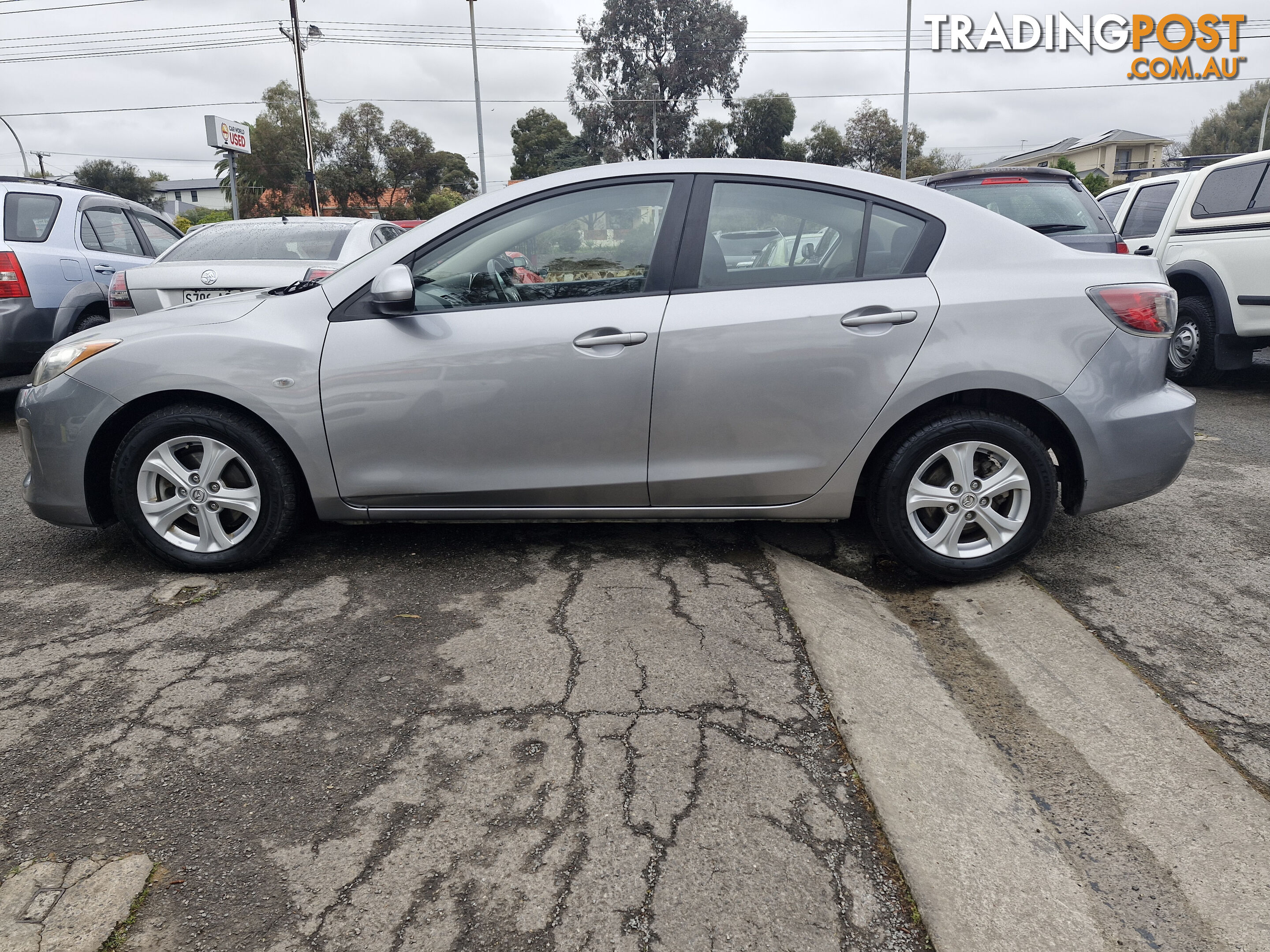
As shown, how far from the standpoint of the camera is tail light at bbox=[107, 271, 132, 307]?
6.00 meters

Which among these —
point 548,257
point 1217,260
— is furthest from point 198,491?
point 1217,260

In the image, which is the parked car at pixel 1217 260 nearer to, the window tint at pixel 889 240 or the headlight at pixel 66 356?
the window tint at pixel 889 240

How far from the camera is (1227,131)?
67000 mm

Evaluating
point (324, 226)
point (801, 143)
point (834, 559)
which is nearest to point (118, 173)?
point (801, 143)

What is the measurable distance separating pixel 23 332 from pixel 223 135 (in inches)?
675

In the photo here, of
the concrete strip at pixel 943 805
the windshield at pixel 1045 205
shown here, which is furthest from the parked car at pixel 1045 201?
the concrete strip at pixel 943 805

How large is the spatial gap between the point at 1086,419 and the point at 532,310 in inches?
82.3

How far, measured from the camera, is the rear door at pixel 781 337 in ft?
10.7

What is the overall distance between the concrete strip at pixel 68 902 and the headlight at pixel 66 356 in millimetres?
2183

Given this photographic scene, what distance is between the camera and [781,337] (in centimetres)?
326

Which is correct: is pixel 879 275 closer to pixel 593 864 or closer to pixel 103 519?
pixel 593 864

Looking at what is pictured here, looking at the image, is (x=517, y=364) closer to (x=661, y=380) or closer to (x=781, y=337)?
(x=661, y=380)

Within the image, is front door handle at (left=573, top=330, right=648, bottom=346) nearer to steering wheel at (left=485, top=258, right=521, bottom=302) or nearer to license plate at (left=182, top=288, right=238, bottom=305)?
steering wheel at (left=485, top=258, right=521, bottom=302)

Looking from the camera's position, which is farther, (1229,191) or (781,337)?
(1229,191)
